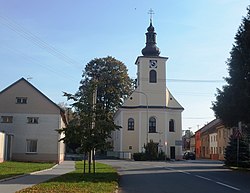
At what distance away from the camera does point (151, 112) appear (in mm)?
68750

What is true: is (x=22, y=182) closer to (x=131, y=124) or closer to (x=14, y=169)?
(x=14, y=169)

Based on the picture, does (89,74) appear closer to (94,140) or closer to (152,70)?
(152,70)

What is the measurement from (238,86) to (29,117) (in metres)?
25.1

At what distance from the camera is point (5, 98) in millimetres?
44844

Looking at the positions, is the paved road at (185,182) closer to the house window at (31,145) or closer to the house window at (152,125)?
the house window at (31,145)

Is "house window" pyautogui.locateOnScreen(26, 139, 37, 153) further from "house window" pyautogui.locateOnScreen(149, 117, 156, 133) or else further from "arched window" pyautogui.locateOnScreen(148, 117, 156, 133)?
"house window" pyautogui.locateOnScreen(149, 117, 156, 133)

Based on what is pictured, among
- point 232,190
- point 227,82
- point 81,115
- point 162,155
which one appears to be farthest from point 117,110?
point 232,190

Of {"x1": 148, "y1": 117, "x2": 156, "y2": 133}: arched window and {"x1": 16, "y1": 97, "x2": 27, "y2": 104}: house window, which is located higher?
{"x1": 16, "y1": 97, "x2": 27, "y2": 104}: house window

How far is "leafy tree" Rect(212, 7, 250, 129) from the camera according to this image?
26.3 meters

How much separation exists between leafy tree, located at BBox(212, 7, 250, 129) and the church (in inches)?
1464

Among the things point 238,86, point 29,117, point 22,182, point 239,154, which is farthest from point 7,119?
point 22,182

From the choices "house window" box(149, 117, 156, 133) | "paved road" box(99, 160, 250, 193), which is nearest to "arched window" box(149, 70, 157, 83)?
"house window" box(149, 117, 156, 133)

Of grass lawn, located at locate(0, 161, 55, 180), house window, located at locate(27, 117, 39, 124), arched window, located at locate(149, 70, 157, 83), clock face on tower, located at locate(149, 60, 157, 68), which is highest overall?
clock face on tower, located at locate(149, 60, 157, 68)

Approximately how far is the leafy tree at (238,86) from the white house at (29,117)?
20519 millimetres
